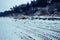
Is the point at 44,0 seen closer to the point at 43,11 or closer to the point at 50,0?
the point at 50,0

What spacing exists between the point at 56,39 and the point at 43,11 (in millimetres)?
69055

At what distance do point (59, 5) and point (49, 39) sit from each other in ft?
198

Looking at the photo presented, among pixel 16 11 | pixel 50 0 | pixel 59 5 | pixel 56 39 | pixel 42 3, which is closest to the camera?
pixel 56 39

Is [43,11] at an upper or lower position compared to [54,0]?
lower

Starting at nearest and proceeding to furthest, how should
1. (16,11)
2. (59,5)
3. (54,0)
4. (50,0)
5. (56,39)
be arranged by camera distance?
(56,39), (59,5), (54,0), (50,0), (16,11)

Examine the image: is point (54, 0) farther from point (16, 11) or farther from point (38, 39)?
point (16, 11)

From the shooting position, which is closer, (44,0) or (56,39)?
(56,39)

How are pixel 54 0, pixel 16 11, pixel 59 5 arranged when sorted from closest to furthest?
pixel 59 5, pixel 54 0, pixel 16 11

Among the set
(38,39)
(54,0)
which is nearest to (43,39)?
(38,39)

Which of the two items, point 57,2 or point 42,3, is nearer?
point 57,2

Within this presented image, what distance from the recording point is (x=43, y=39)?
1173 cm

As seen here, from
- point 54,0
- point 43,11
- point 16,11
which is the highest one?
point 54,0

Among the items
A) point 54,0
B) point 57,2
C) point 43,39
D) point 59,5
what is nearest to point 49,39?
point 43,39

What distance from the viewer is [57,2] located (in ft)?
244
